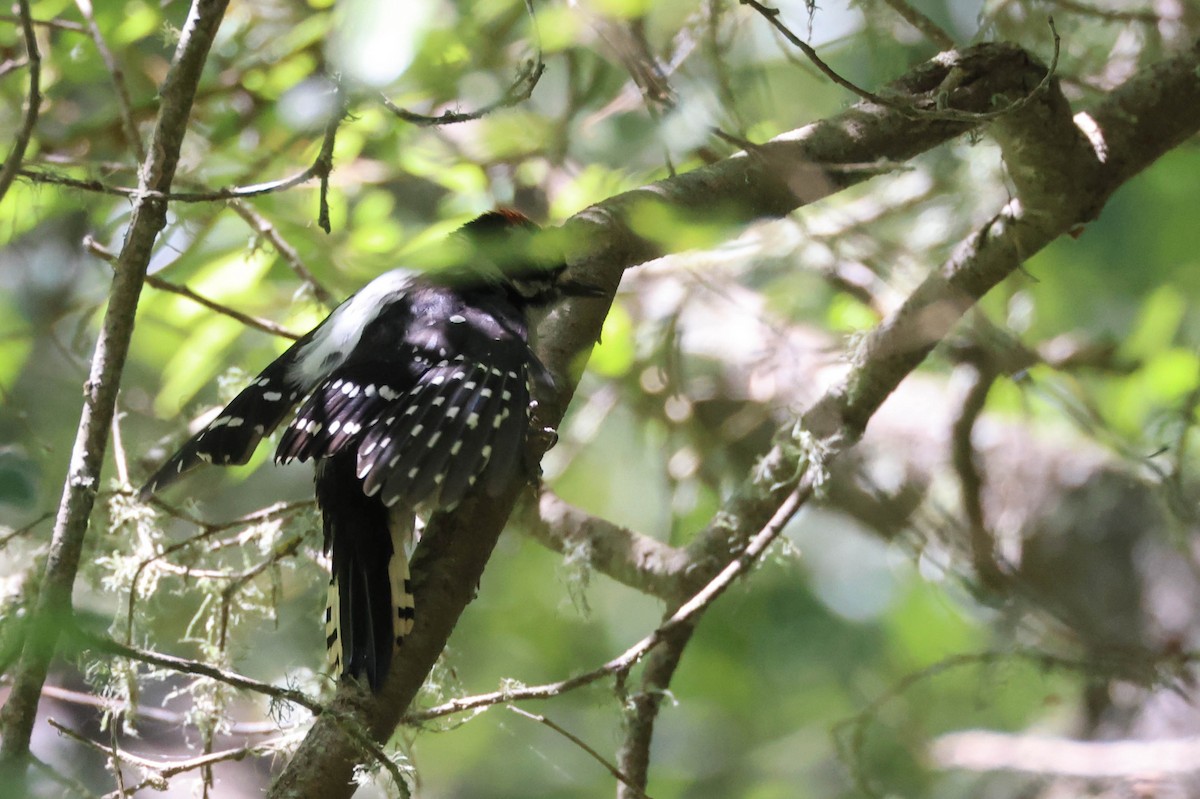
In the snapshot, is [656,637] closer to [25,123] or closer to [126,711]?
[126,711]

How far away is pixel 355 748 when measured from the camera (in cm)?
142

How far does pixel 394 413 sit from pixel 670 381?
Result: 4.68 ft

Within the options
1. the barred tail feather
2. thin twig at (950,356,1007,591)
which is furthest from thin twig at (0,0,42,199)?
thin twig at (950,356,1007,591)

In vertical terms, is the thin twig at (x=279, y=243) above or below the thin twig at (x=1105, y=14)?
below

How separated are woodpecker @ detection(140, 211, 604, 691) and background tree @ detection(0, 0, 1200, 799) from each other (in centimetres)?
8

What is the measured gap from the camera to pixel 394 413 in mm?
1693

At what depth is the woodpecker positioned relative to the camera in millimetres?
1585

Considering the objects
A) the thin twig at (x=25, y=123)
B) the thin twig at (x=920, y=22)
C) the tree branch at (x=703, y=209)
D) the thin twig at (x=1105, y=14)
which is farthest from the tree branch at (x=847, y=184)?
the thin twig at (x=25, y=123)

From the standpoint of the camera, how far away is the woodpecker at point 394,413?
1.58 m

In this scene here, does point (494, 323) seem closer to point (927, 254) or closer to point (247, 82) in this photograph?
point (247, 82)

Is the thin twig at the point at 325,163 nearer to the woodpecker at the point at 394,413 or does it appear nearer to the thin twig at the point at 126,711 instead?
the woodpecker at the point at 394,413

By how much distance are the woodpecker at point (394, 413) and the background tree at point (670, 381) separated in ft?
0.26

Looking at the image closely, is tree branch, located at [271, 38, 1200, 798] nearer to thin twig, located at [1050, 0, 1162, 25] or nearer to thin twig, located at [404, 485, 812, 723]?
thin twig, located at [404, 485, 812, 723]

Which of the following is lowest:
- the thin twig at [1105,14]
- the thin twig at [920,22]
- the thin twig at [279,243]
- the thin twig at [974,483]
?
the thin twig at [974,483]
